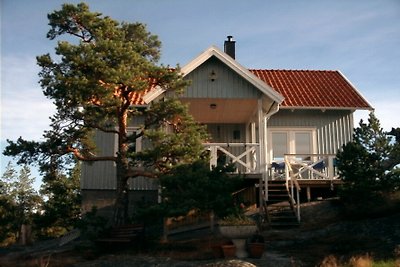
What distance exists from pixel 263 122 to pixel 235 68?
232cm

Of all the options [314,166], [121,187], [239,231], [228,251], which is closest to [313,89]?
[314,166]

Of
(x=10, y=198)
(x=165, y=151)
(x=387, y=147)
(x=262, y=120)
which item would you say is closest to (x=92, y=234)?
(x=165, y=151)

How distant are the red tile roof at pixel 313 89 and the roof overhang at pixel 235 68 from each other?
275cm

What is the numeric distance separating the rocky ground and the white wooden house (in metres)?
2.71

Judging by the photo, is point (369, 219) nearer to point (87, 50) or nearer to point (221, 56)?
point (221, 56)

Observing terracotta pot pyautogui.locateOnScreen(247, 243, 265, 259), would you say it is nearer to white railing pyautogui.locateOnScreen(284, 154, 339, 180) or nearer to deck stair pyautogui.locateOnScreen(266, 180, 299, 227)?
deck stair pyautogui.locateOnScreen(266, 180, 299, 227)

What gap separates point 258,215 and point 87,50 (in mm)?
8181

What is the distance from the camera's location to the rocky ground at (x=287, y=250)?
1247 centimetres

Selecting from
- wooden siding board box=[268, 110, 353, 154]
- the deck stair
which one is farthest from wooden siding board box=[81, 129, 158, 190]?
wooden siding board box=[268, 110, 353, 154]

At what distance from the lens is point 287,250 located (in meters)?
14.0

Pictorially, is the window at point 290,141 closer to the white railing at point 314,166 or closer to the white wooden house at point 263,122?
the white wooden house at point 263,122

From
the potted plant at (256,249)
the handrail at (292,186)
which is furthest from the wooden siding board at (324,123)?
the potted plant at (256,249)

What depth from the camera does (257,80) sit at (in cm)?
1912

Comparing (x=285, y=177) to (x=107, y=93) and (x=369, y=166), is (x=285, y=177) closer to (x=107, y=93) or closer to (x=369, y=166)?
(x=369, y=166)
